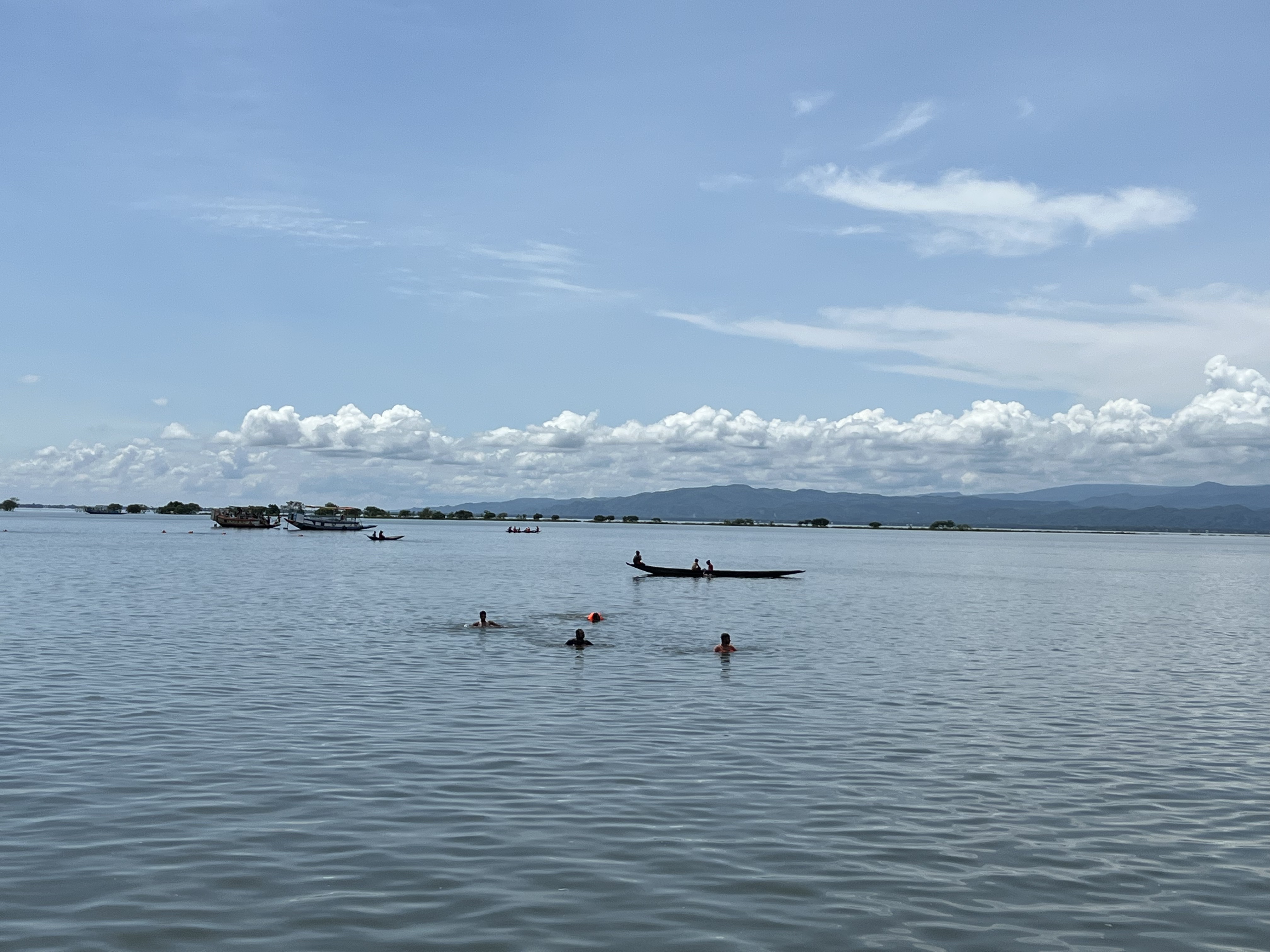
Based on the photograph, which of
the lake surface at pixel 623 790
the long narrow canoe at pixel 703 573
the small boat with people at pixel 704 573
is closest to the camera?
the lake surface at pixel 623 790

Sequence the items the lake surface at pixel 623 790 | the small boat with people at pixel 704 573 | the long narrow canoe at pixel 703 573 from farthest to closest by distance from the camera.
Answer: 1. the long narrow canoe at pixel 703 573
2. the small boat with people at pixel 704 573
3. the lake surface at pixel 623 790

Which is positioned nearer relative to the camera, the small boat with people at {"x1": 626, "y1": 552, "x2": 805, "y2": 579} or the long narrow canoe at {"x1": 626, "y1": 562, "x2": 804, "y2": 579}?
the small boat with people at {"x1": 626, "y1": 552, "x2": 805, "y2": 579}

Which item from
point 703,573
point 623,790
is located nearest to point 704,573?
point 703,573

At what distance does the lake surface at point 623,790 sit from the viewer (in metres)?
13.2

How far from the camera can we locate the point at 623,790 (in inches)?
771

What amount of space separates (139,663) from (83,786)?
17121 mm

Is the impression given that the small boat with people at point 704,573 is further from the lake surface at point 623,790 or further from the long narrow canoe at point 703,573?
the lake surface at point 623,790

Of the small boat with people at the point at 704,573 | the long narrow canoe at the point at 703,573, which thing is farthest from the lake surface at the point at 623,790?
the long narrow canoe at the point at 703,573

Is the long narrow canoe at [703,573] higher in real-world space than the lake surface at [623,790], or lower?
lower

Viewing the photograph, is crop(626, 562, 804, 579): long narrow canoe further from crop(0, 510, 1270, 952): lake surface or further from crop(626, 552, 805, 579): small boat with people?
crop(0, 510, 1270, 952): lake surface

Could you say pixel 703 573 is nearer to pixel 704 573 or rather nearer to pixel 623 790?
pixel 704 573

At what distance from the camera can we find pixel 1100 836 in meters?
17.3

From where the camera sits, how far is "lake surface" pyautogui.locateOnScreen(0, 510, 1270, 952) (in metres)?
13.2

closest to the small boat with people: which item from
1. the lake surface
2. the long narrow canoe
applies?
the long narrow canoe
